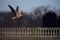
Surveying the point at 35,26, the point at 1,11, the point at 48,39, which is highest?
the point at 1,11

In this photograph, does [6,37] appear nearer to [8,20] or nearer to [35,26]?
[8,20]

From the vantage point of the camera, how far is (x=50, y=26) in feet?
14.8

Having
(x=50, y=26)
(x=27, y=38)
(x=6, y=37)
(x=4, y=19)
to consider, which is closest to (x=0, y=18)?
(x=4, y=19)

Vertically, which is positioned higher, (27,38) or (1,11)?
(1,11)

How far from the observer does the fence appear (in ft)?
14.7

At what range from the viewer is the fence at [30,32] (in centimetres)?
448

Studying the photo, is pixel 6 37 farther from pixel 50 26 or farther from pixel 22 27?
pixel 50 26

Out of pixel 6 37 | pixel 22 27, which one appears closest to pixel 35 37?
pixel 22 27

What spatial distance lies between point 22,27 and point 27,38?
291 mm

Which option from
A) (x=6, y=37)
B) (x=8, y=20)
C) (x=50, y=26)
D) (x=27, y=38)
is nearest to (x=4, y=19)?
(x=8, y=20)

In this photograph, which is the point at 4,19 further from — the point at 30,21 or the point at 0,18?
the point at 30,21

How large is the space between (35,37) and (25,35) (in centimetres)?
24

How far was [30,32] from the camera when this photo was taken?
14.9 feet

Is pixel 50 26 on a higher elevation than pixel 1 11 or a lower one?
lower
